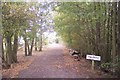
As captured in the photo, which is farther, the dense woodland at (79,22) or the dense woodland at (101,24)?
the dense woodland at (79,22)

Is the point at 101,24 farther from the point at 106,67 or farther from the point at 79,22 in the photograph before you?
the point at 106,67

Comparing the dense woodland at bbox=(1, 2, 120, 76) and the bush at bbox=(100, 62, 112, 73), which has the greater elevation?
the dense woodland at bbox=(1, 2, 120, 76)

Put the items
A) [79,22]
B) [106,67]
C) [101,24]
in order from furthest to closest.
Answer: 1. [79,22]
2. [101,24]
3. [106,67]

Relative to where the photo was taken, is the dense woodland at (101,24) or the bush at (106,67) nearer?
the dense woodland at (101,24)

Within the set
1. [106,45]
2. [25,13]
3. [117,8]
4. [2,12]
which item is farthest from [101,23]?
[2,12]

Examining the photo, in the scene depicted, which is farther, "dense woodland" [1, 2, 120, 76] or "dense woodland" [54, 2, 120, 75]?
"dense woodland" [1, 2, 120, 76]

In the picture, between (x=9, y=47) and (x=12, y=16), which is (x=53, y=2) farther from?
(x=9, y=47)

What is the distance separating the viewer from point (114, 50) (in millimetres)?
8859

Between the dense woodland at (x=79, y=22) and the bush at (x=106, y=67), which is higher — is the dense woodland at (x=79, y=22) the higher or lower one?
the higher one

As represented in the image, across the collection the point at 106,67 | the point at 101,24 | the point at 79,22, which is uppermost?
the point at 79,22

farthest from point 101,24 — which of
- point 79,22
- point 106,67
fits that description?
point 106,67

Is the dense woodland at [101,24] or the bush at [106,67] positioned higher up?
the dense woodland at [101,24]

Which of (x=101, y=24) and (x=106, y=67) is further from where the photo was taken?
(x=101, y=24)

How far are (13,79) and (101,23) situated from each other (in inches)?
190
